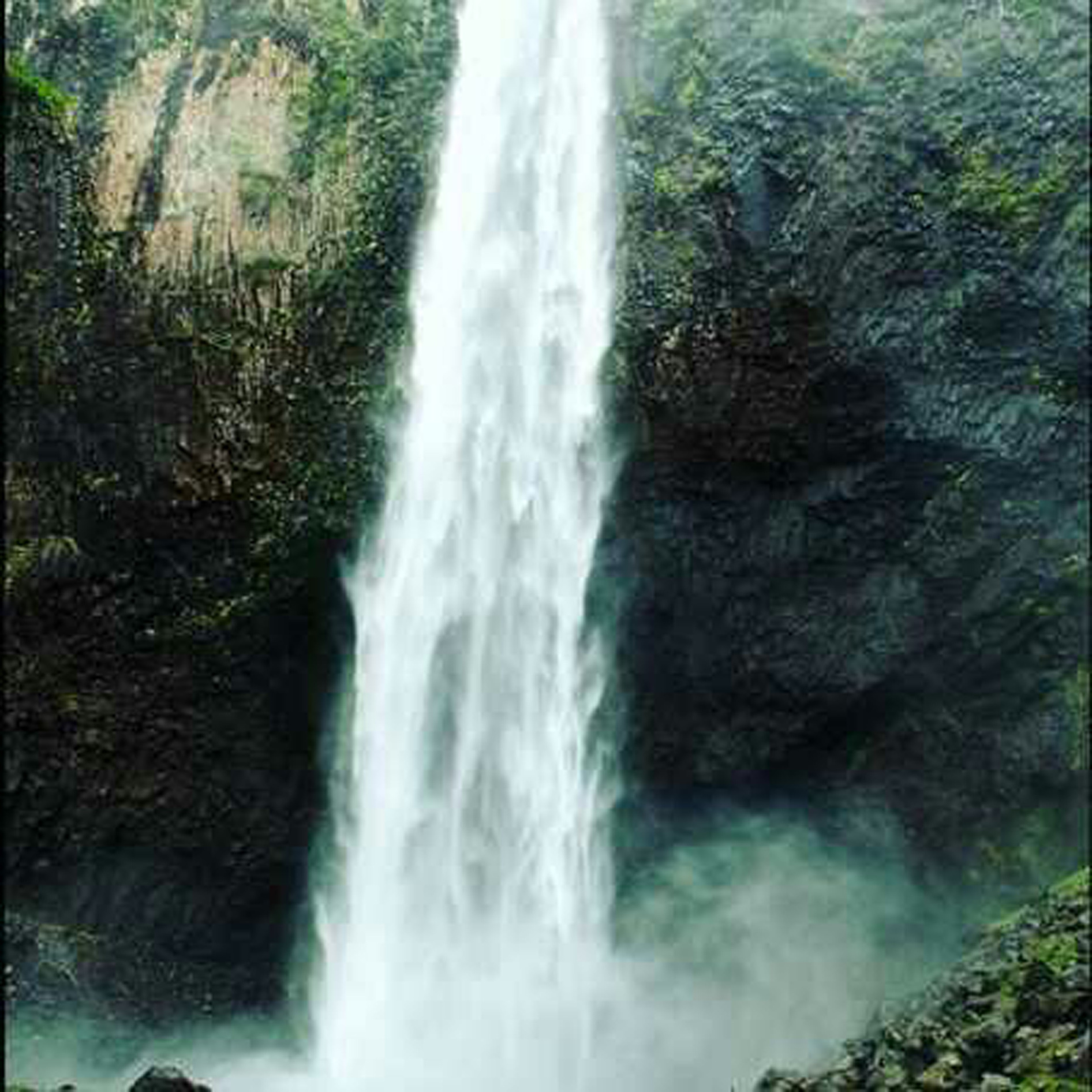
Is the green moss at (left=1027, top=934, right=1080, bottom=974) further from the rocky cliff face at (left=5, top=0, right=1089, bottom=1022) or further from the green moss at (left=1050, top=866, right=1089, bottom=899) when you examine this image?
the rocky cliff face at (left=5, top=0, right=1089, bottom=1022)

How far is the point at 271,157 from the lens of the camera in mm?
13578

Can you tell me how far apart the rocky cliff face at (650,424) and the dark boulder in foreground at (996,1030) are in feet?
10.3

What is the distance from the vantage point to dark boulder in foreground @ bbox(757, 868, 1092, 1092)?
27.0 ft

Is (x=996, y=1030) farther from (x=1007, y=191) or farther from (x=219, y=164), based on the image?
(x=219, y=164)

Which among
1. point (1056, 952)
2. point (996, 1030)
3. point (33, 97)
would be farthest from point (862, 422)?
point (33, 97)

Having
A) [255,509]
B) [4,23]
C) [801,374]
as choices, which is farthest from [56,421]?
[801,374]

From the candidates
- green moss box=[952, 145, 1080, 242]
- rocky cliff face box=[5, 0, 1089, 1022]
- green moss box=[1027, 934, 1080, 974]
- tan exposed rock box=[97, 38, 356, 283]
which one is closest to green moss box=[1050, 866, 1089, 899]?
green moss box=[1027, 934, 1080, 974]

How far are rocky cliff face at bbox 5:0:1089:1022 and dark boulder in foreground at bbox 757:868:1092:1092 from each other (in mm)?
3152

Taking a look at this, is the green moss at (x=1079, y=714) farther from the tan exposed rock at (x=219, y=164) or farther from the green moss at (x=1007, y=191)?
the tan exposed rock at (x=219, y=164)

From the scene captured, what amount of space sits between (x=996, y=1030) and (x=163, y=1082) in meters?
6.11

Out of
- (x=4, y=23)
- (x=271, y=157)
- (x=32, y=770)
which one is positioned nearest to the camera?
(x=32, y=770)

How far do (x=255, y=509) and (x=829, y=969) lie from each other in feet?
27.0

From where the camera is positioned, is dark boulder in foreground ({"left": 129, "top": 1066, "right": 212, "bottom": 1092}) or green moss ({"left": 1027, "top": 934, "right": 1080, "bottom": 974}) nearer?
dark boulder in foreground ({"left": 129, "top": 1066, "right": 212, "bottom": 1092})

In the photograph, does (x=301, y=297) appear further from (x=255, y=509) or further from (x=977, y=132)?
(x=977, y=132)
